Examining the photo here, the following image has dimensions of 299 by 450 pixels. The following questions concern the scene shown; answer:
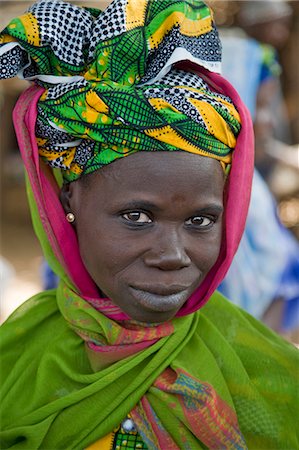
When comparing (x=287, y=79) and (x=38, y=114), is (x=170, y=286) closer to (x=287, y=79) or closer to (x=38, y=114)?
(x=38, y=114)

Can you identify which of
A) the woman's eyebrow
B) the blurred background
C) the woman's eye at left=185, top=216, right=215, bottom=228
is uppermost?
the woman's eyebrow

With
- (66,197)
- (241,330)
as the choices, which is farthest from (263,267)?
(66,197)

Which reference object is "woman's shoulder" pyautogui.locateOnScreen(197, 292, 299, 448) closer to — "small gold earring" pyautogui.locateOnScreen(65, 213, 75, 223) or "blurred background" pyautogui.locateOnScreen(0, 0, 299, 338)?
"small gold earring" pyautogui.locateOnScreen(65, 213, 75, 223)

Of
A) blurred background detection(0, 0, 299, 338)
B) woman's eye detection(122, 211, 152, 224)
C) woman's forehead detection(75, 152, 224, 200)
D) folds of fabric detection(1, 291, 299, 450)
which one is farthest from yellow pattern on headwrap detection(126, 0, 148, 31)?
blurred background detection(0, 0, 299, 338)

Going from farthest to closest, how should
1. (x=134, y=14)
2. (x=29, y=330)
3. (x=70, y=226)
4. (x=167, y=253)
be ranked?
1. (x=29, y=330)
2. (x=70, y=226)
3. (x=134, y=14)
4. (x=167, y=253)

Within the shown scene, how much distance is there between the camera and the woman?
1327 millimetres

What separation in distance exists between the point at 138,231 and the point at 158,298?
0.46ft

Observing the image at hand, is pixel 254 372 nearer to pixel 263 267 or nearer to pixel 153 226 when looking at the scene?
pixel 153 226

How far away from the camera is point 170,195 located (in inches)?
51.4

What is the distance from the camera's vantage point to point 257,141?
11.5 feet

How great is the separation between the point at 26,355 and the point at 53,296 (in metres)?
0.18

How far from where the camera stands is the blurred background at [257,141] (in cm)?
368

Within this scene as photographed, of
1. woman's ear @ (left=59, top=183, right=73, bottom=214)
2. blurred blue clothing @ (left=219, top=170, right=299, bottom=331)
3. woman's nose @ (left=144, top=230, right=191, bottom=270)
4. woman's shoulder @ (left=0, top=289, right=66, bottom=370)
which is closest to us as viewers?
woman's nose @ (left=144, top=230, right=191, bottom=270)

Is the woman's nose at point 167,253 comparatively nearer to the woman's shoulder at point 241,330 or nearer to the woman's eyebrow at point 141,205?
the woman's eyebrow at point 141,205
